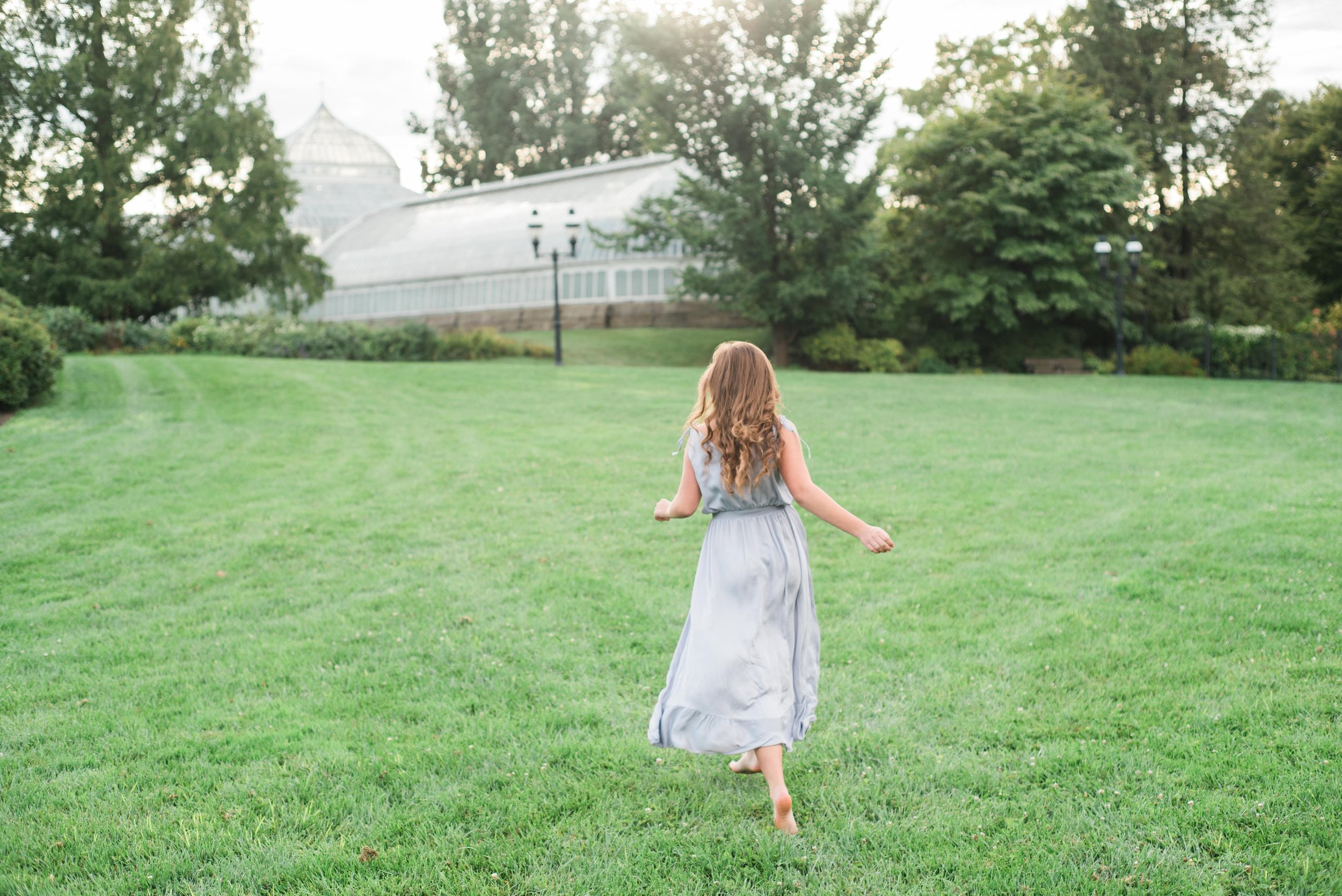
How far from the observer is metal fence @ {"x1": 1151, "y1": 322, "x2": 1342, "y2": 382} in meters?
24.2

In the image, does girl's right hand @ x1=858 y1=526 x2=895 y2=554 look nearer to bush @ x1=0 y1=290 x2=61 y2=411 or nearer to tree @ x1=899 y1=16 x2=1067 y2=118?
bush @ x1=0 y1=290 x2=61 y2=411

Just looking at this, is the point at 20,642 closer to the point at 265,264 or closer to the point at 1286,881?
the point at 1286,881

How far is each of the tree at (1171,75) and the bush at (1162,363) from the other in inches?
259

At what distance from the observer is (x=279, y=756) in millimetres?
4172

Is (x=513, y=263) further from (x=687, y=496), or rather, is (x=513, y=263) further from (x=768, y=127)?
(x=687, y=496)

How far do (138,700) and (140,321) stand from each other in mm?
28966

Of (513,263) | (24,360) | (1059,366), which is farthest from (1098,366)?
(24,360)

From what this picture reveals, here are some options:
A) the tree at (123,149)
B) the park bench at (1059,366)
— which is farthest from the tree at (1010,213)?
the tree at (123,149)

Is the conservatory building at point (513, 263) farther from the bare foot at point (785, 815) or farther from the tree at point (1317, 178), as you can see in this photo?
the bare foot at point (785, 815)

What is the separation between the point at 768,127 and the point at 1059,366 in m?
10.6

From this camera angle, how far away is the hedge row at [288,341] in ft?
79.4

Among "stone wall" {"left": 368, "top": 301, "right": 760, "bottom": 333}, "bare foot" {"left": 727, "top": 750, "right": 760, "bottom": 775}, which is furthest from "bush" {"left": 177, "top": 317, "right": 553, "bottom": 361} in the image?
"bare foot" {"left": 727, "top": 750, "right": 760, "bottom": 775}

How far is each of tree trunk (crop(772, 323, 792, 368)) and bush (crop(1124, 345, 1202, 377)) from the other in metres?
9.36

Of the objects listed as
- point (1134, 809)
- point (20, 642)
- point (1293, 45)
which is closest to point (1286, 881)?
point (1134, 809)
